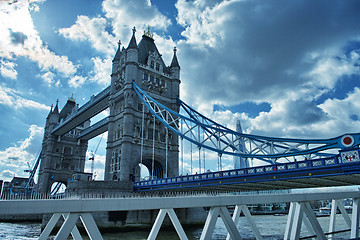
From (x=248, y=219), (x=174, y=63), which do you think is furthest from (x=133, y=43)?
(x=248, y=219)

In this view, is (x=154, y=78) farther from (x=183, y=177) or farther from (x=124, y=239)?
(x=124, y=239)

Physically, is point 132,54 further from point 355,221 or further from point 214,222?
point 214,222

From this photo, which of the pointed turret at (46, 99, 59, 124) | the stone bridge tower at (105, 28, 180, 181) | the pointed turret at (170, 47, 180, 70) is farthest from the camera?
the pointed turret at (46, 99, 59, 124)

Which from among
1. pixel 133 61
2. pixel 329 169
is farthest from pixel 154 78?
pixel 329 169

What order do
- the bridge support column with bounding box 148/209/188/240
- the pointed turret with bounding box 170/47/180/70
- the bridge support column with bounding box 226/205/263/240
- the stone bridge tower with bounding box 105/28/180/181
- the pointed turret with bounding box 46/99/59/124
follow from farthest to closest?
1. the pointed turret with bounding box 46/99/59/124
2. the pointed turret with bounding box 170/47/180/70
3. the stone bridge tower with bounding box 105/28/180/181
4. the bridge support column with bounding box 226/205/263/240
5. the bridge support column with bounding box 148/209/188/240

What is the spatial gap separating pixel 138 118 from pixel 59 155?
34451mm

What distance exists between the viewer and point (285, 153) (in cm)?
2694

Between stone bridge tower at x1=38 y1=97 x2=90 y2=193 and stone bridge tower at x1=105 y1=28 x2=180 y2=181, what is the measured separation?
896 inches

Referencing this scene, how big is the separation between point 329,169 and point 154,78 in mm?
35697

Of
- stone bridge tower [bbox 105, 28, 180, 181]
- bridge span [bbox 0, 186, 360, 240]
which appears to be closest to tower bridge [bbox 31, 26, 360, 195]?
stone bridge tower [bbox 105, 28, 180, 181]

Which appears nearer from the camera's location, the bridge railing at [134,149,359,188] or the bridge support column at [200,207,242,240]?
the bridge support column at [200,207,242,240]

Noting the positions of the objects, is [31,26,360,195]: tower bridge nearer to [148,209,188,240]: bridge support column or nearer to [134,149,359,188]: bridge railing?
[134,149,359,188]: bridge railing

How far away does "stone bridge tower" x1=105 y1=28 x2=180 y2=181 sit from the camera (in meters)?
42.5

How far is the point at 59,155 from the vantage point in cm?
6825
